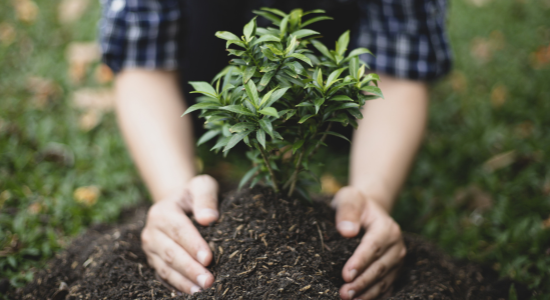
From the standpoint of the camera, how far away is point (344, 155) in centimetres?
324

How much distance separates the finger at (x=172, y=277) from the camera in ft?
5.08

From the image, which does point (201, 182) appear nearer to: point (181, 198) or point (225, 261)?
point (181, 198)

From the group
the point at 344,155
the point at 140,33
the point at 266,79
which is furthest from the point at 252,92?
the point at 344,155

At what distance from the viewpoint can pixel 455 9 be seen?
5.27 metres

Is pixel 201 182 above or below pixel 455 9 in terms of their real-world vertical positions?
below

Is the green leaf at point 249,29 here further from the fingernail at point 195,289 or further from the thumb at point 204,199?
the fingernail at point 195,289

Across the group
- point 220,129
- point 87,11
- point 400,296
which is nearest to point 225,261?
point 220,129

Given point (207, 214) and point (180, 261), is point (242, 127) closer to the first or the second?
point (207, 214)

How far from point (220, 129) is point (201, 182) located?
13.4 inches

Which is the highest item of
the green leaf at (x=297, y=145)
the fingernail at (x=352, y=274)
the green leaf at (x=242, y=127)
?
the green leaf at (x=242, y=127)

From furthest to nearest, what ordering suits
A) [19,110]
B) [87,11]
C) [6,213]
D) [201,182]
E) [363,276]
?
[87,11] → [19,110] → [6,213] → [201,182] → [363,276]

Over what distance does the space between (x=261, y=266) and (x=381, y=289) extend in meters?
0.57

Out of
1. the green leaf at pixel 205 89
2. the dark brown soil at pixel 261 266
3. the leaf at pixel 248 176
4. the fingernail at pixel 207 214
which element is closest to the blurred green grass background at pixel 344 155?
the dark brown soil at pixel 261 266

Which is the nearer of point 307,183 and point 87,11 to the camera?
point 307,183
